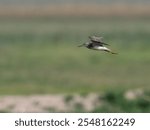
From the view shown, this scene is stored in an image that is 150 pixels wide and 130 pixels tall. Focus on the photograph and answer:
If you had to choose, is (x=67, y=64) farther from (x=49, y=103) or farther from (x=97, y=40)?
(x=97, y=40)

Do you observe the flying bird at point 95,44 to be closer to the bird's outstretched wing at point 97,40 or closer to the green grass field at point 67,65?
the bird's outstretched wing at point 97,40

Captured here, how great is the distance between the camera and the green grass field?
2297 centimetres

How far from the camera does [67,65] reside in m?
28.2

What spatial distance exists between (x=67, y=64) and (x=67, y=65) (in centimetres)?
33

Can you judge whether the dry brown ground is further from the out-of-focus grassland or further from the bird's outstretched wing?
the bird's outstretched wing

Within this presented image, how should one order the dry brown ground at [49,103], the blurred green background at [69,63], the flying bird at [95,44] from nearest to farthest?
the flying bird at [95,44] → the dry brown ground at [49,103] → the blurred green background at [69,63]

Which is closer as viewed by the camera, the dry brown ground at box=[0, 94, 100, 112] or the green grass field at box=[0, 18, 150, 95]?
the dry brown ground at box=[0, 94, 100, 112]

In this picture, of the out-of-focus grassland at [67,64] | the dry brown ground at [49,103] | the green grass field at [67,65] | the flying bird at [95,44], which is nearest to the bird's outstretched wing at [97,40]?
the flying bird at [95,44]

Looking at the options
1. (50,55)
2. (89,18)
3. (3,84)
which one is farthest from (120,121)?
(89,18)

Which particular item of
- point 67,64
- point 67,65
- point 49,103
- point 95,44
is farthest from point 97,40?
point 67,64

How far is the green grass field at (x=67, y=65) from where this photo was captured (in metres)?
23.0

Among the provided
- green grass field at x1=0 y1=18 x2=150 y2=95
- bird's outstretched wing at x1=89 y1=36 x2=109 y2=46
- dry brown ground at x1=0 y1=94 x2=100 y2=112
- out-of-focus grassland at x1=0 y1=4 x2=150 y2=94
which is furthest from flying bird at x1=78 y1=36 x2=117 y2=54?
A: green grass field at x1=0 y1=18 x2=150 y2=95

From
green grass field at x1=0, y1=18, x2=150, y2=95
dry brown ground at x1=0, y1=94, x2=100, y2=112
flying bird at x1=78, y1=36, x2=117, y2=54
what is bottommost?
flying bird at x1=78, y1=36, x2=117, y2=54

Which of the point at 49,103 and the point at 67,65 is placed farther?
the point at 67,65
